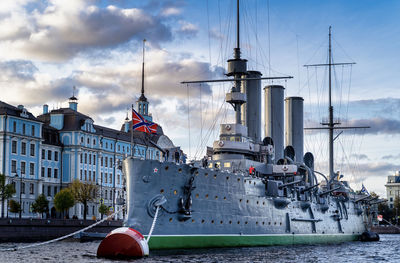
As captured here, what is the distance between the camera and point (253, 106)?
56438 mm

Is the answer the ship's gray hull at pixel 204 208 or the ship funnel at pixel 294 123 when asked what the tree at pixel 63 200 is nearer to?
the ship funnel at pixel 294 123

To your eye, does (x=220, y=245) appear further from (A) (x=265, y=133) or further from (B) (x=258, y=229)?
(A) (x=265, y=133)

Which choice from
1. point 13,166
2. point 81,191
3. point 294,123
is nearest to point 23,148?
point 13,166

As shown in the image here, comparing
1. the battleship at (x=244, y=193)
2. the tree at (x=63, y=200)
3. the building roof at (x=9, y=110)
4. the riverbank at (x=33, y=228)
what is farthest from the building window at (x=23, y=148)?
the battleship at (x=244, y=193)

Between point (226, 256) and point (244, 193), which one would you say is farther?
point (244, 193)

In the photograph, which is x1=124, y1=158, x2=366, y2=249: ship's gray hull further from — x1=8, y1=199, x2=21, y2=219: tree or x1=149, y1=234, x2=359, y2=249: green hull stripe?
x1=8, y1=199, x2=21, y2=219: tree

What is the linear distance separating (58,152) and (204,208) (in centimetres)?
5354

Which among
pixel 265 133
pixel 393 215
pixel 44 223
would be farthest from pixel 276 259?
pixel 393 215

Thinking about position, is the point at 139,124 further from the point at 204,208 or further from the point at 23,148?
the point at 23,148

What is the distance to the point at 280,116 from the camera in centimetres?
5956

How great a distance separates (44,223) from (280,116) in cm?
2391

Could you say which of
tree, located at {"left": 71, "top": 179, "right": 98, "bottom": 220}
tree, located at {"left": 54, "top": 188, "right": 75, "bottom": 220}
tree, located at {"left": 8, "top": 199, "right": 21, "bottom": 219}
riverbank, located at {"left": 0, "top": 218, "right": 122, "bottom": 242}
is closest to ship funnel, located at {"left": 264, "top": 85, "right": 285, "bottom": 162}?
riverbank, located at {"left": 0, "top": 218, "right": 122, "bottom": 242}

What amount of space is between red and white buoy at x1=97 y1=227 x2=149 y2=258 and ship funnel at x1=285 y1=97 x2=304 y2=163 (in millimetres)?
33369

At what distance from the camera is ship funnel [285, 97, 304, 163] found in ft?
209
